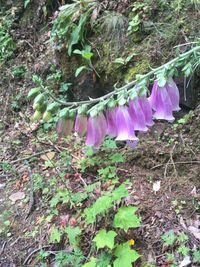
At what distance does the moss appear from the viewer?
10.5 ft

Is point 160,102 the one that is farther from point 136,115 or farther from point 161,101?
point 136,115

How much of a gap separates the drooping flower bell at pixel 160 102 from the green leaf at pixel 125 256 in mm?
1082

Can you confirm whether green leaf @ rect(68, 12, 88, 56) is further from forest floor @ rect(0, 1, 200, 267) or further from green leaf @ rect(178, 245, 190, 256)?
green leaf @ rect(178, 245, 190, 256)

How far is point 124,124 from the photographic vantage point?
1.51 metres

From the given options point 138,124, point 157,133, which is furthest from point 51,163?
point 138,124

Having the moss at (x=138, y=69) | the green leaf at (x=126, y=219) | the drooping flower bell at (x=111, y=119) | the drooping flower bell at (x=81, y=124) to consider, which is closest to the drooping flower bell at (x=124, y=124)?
the drooping flower bell at (x=111, y=119)

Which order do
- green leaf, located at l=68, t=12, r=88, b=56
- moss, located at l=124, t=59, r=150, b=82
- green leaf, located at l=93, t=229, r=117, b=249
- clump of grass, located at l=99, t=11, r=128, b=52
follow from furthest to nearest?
green leaf, located at l=68, t=12, r=88, b=56
clump of grass, located at l=99, t=11, r=128, b=52
moss, located at l=124, t=59, r=150, b=82
green leaf, located at l=93, t=229, r=117, b=249

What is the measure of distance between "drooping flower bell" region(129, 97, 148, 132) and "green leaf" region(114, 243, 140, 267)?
42.4 inches

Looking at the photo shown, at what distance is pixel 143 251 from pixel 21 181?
4.48ft

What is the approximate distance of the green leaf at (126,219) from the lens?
247 cm

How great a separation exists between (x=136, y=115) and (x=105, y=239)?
46.5 inches

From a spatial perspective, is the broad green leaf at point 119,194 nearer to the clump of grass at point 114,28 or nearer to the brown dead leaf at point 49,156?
the brown dead leaf at point 49,156

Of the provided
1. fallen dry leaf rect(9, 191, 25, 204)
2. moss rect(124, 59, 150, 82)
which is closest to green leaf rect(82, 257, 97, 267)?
fallen dry leaf rect(9, 191, 25, 204)

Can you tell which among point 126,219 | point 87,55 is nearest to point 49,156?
point 87,55
